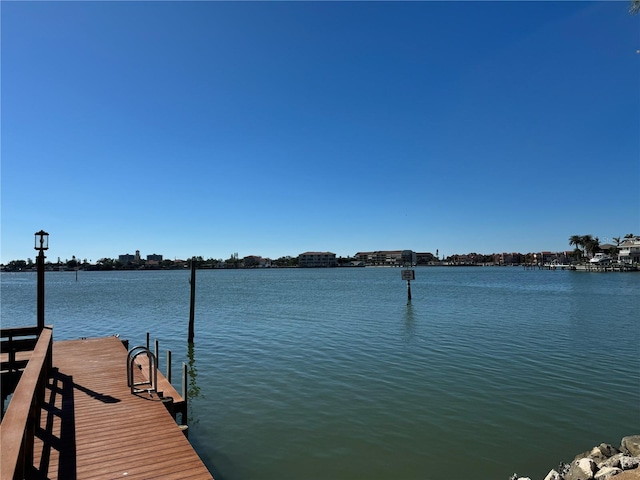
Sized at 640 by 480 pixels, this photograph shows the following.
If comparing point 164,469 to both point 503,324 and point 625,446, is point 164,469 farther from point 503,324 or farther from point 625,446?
point 503,324

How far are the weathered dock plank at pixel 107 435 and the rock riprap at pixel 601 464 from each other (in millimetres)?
6158

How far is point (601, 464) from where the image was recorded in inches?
290

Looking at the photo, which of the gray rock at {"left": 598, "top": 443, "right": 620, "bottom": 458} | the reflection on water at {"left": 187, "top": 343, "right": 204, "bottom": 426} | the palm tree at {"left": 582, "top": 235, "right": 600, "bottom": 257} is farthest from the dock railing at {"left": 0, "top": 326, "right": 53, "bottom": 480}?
the palm tree at {"left": 582, "top": 235, "right": 600, "bottom": 257}

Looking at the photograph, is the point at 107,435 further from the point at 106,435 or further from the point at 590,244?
the point at 590,244

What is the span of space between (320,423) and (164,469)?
207 inches

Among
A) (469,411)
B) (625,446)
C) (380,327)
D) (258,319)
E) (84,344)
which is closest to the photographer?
(625,446)

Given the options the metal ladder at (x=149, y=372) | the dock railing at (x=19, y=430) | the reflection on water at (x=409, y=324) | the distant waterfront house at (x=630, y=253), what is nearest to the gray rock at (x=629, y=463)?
the dock railing at (x=19, y=430)

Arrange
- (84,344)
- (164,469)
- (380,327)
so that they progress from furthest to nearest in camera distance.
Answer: (380,327) < (84,344) < (164,469)

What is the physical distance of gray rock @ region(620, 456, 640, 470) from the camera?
22.5ft

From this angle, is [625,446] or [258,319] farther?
[258,319]

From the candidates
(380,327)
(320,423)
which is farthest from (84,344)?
(380,327)

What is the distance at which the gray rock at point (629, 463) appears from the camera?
22.5 ft

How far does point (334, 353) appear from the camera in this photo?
17.8 meters

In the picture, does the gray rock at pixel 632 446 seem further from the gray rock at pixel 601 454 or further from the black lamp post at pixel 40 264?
the black lamp post at pixel 40 264
